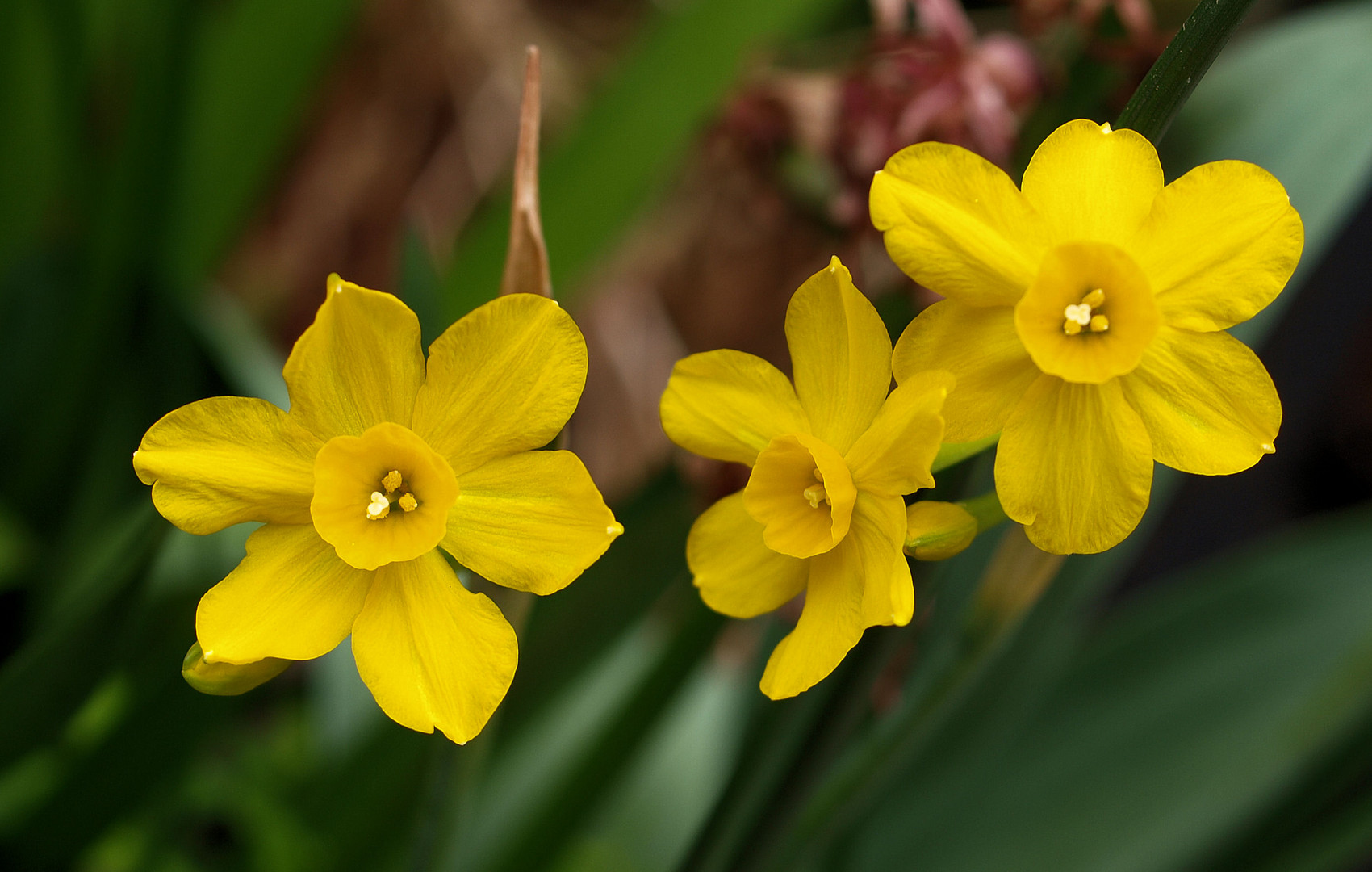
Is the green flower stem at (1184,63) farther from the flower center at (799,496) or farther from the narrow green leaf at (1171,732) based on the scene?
the narrow green leaf at (1171,732)

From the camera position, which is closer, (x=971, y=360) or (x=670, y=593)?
(x=971, y=360)

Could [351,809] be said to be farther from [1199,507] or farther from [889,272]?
[1199,507]

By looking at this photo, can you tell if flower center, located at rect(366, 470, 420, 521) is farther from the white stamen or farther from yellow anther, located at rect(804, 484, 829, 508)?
the white stamen

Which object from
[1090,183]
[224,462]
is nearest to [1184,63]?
[1090,183]

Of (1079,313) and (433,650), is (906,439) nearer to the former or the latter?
(1079,313)

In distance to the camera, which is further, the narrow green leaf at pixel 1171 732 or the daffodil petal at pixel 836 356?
the narrow green leaf at pixel 1171 732

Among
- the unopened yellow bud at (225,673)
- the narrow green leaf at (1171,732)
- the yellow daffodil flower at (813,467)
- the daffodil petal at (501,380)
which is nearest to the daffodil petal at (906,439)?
the yellow daffodil flower at (813,467)

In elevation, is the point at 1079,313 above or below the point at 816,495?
above

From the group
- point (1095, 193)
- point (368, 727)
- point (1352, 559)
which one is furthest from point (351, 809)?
point (1352, 559)
